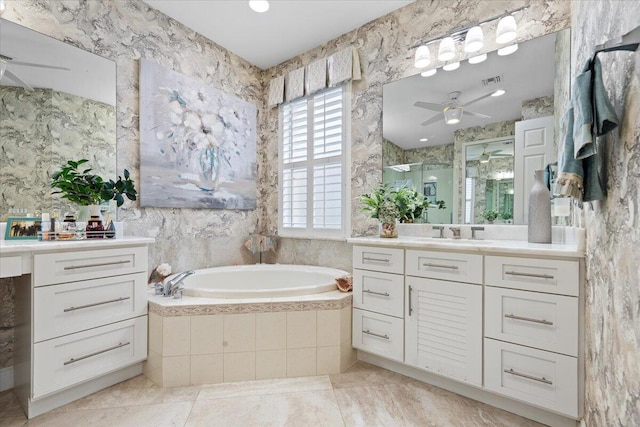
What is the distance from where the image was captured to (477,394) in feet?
5.70

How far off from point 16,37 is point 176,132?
1.06 meters

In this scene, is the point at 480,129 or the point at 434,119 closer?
the point at 480,129

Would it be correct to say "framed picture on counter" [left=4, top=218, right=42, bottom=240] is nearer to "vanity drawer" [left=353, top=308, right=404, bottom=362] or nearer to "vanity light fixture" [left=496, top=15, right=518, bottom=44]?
"vanity drawer" [left=353, top=308, right=404, bottom=362]

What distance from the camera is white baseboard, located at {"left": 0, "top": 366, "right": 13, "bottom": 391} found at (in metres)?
1.80

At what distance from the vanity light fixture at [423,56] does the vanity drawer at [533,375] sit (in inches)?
78.0

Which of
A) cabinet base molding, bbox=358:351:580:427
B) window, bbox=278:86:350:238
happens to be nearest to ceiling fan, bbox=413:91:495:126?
window, bbox=278:86:350:238

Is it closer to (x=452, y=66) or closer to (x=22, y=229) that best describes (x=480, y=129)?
(x=452, y=66)

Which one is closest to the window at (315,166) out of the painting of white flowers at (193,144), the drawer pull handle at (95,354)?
the painting of white flowers at (193,144)

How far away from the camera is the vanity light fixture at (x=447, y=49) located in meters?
2.23

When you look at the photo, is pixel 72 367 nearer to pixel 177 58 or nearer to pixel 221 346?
pixel 221 346

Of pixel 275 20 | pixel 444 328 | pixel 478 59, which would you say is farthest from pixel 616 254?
pixel 275 20

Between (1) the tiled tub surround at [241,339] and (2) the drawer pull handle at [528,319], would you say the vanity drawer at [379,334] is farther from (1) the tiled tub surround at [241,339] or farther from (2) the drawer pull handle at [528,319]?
(2) the drawer pull handle at [528,319]

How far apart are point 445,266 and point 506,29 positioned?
1.62 metres

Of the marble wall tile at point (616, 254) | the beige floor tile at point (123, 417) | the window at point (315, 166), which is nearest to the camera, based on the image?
the marble wall tile at point (616, 254)
